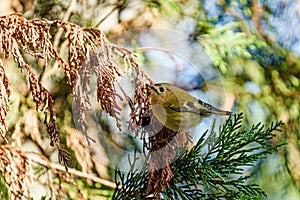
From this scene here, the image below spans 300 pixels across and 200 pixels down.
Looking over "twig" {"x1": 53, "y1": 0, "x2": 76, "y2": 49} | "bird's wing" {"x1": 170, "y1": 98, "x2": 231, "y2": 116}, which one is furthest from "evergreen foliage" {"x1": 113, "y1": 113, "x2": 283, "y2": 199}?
"twig" {"x1": 53, "y1": 0, "x2": 76, "y2": 49}

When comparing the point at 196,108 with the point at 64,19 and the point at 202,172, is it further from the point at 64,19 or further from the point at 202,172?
the point at 64,19

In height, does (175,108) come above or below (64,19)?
below

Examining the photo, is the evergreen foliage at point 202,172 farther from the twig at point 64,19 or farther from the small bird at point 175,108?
the twig at point 64,19

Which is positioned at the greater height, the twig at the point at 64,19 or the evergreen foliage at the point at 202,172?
the twig at the point at 64,19

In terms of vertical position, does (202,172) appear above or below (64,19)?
below

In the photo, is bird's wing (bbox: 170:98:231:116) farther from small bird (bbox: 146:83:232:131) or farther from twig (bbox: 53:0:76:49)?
twig (bbox: 53:0:76:49)

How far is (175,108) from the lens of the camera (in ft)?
1.71

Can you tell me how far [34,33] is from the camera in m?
0.50

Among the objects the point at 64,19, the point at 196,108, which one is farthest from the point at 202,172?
the point at 64,19

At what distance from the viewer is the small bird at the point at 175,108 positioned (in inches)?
20.1

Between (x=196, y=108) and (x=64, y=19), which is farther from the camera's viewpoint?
(x=64, y=19)

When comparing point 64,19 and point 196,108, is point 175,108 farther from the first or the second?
point 64,19

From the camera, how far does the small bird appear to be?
1.67 ft

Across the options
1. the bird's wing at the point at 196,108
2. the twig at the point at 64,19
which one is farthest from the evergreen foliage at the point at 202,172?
the twig at the point at 64,19
